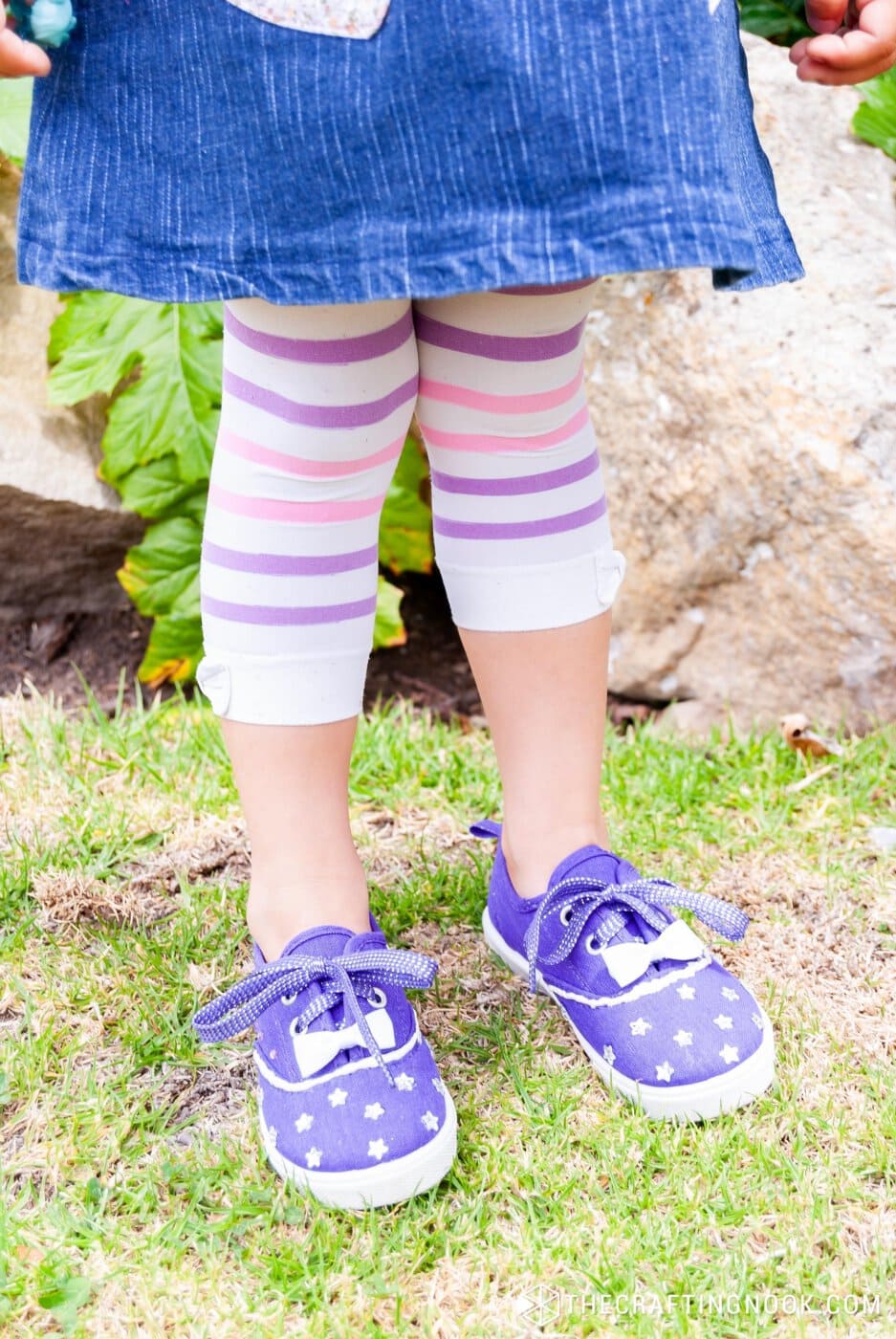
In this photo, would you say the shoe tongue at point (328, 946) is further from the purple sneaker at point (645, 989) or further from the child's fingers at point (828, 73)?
the child's fingers at point (828, 73)

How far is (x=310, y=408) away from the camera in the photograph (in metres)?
0.98

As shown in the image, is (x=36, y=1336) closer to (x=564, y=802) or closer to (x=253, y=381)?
(x=564, y=802)

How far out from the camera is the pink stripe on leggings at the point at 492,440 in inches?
43.2

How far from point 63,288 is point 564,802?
0.62 meters

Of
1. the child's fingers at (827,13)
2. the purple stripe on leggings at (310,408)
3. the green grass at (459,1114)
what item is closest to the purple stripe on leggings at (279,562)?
the purple stripe on leggings at (310,408)

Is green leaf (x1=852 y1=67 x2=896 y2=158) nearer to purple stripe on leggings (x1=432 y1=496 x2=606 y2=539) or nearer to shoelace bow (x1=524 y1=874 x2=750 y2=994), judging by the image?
purple stripe on leggings (x1=432 y1=496 x2=606 y2=539)

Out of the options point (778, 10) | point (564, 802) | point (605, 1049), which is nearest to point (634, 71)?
point (564, 802)

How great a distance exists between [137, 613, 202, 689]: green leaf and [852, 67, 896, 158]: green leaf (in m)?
1.34

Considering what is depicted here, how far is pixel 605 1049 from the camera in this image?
3.59 feet

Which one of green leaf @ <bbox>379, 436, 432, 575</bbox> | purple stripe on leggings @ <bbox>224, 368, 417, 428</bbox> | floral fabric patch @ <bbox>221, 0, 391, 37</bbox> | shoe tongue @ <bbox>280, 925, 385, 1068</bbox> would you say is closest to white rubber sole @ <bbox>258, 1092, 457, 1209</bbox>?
shoe tongue @ <bbox>280, 925, 385, 1068</bbox>

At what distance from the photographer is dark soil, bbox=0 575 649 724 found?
7.09 feet

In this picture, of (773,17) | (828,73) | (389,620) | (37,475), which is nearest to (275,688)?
(828,73)

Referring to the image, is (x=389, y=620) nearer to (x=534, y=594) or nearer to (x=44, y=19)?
(x=534, y=594)

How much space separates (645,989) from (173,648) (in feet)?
3.95
